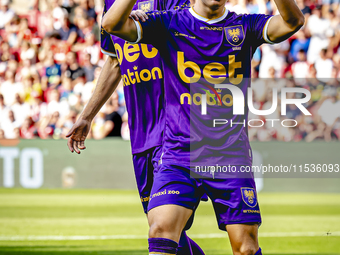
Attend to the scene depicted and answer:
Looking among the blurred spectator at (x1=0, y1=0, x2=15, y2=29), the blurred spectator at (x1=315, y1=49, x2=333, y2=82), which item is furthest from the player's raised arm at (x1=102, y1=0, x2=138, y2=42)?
the blurred spectator at (x1=0, y1=0, x2=15, y2=29)

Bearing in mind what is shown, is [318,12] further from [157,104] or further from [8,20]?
[157,104]

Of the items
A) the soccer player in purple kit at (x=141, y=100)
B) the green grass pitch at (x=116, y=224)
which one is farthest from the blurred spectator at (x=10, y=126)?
the soccer player in purple kit at (x=141, y=100)

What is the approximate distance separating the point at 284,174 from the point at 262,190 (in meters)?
1.23

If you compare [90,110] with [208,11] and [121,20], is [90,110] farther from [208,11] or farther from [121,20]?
[208,11]

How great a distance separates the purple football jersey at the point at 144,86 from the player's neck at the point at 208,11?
0.51 m

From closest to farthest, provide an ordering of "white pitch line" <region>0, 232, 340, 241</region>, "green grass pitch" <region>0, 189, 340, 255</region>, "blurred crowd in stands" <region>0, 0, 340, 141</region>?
"green grass pitch" <region>0, 189, 340, 255</region>, "white pitch line" <region>0, 232, 340, 241</region>, "blurred crowd in stands" <region>0, 0, 340, 141</region>

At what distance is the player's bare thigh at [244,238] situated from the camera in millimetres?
2922

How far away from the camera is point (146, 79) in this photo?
12.5 ft

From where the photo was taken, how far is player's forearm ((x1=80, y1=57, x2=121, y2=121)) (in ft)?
12.7

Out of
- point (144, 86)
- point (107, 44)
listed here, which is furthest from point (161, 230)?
point (107, 44)

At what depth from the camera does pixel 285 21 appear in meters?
3.03

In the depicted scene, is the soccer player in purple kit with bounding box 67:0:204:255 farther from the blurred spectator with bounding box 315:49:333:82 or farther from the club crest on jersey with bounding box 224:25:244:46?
the blurred spectator with bounding box 315:49:333:82

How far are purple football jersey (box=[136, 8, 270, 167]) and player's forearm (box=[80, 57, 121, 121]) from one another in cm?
81

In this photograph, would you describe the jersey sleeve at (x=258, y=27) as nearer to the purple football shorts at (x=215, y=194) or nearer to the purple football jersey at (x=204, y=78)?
the purple football jersey at (x=204, y=78)
